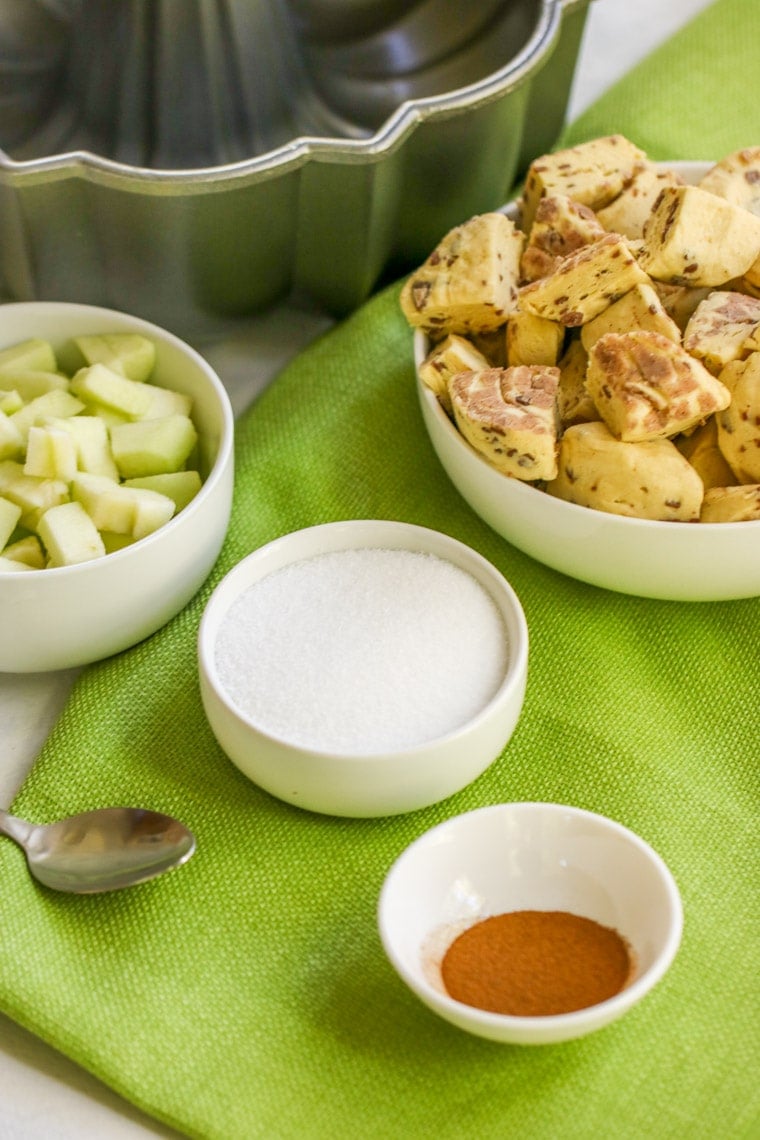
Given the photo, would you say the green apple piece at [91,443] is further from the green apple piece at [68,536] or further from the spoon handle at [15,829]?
the spoon handle at [15,829]

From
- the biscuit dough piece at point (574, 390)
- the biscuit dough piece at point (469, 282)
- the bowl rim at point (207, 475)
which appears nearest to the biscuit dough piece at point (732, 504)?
the biscuit dough piece at point (574, 390)

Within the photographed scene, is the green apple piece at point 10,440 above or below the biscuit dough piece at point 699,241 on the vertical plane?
below

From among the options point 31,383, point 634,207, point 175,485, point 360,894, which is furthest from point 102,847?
point 634,207

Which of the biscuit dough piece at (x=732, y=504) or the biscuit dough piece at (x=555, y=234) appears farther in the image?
the biscuit dough piece at (x=555, y=234)

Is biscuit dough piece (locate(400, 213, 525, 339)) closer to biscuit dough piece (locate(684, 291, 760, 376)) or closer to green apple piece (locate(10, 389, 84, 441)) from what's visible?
biscuit dough piece (locate(684, 291, 760, 376))

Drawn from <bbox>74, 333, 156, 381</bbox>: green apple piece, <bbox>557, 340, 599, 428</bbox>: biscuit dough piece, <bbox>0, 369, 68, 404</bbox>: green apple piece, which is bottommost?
<bbox>0, 369, 68, 404</bbox>: green apple piece

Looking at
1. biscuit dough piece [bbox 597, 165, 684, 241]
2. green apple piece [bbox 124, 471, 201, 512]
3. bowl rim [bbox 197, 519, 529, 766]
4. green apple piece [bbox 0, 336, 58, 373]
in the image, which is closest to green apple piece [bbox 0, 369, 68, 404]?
green apple piece [bbox 0, 336, 58, 373]

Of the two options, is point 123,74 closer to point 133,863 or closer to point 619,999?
point 133,863

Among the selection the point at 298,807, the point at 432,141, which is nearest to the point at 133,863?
→ the point at 298,807
